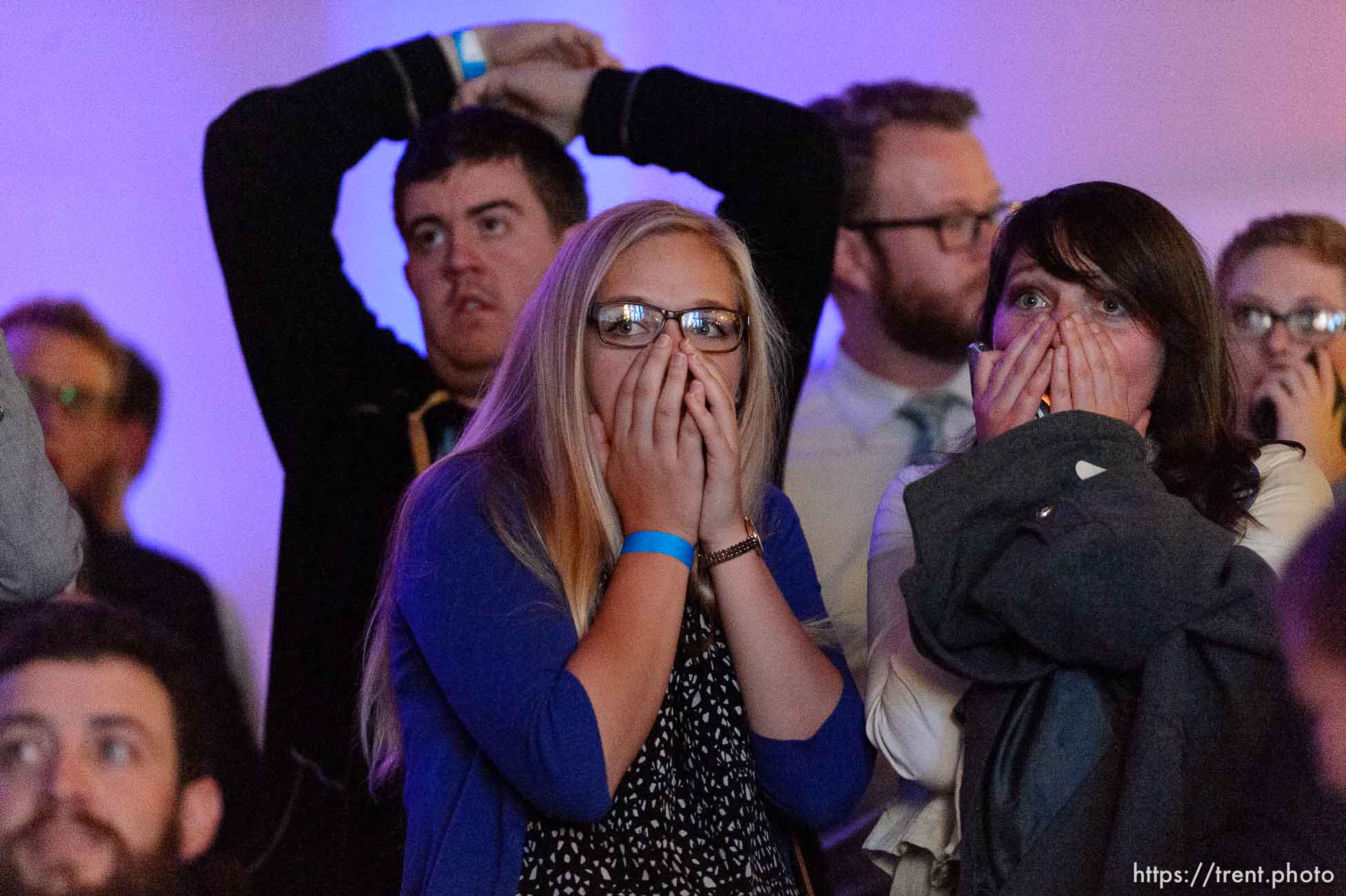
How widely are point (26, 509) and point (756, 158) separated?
4.66 ft

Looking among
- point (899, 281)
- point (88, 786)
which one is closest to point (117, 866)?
point (88, 786)

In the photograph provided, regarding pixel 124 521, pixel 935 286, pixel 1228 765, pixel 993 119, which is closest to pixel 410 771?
pixel 1228 765

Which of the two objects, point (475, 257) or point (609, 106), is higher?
point (609, 106)

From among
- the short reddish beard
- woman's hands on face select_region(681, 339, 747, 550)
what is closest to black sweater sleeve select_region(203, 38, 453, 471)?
the short reddish beard

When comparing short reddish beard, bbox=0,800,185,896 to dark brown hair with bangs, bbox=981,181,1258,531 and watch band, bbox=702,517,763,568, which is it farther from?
dark brown hair with bangs, bbox=981,181,1258,531

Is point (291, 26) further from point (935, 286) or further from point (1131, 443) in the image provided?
point (1131, 443)

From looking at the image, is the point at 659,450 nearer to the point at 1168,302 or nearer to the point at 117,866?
the point at 1168,302

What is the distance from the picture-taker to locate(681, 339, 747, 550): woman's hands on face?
5.11ft

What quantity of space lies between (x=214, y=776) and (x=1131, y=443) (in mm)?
1700

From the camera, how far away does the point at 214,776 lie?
2.38 m

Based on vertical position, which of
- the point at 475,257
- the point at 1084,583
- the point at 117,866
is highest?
the point at 475,257

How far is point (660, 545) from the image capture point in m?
1.52

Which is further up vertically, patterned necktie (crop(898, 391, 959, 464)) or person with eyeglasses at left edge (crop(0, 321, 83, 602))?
person with eyeglasses at left edge (crop(0, 321, 83, 602))

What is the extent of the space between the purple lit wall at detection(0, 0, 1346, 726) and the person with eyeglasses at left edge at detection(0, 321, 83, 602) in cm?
78
